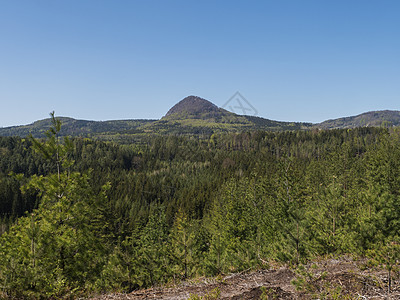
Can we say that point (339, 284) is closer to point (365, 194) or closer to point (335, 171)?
point (365, 194)

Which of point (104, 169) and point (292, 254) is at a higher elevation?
point (292, 254)

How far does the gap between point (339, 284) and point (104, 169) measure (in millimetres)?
186095

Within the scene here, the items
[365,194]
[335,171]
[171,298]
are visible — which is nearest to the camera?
[171,298]

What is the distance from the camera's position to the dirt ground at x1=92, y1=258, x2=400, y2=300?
726cm

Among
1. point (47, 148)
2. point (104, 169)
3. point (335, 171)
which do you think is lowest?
point (104, 169)

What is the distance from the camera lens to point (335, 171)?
65.2 meters

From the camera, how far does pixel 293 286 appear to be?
28.1ft

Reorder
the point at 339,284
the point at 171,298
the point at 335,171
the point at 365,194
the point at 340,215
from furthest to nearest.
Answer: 1. the point at 335,171
2. the point at 340,215
3. the point at 365,194
4. the point at 171,298
5. the point at 339,284

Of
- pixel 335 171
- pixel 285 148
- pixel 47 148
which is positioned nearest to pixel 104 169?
pixel 285 148

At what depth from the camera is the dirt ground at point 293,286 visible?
23.8 feet

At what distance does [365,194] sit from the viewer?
16500 mm

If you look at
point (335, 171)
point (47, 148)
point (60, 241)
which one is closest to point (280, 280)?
point (60, 241)

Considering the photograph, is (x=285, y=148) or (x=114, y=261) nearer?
(x=114, y=261)

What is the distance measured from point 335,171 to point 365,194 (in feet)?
179
